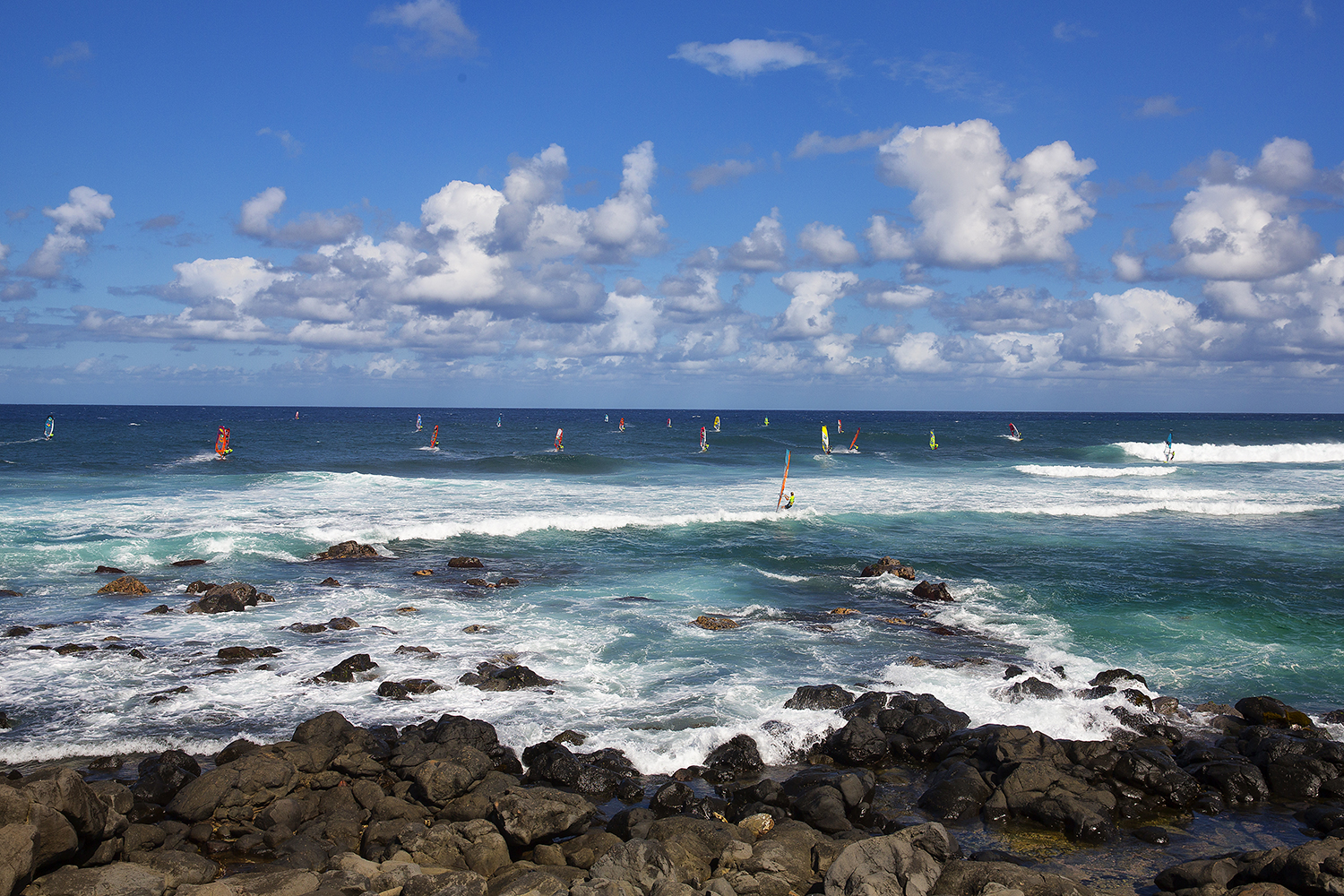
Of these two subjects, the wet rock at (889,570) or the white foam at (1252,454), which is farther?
the white foam at (1252,454)

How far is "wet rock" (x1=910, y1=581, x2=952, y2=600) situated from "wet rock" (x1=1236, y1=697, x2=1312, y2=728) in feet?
23.9

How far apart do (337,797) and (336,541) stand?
Answer: 16.7m

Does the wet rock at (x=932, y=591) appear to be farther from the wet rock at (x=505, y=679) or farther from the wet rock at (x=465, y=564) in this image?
the wet rock at (x=465, y=564)

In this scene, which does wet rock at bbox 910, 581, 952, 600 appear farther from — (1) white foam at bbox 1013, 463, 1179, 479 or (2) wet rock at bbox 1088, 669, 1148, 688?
(1) white foam at bbox 1013, 463, 1179, 479

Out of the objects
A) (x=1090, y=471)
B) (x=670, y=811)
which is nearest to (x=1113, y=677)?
(x=670, y=811)

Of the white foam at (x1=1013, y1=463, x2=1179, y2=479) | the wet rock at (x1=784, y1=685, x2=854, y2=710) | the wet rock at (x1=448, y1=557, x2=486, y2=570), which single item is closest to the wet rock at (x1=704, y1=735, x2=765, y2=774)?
the wet rock at (x1=784, y1=685, x2=854, y2=710)

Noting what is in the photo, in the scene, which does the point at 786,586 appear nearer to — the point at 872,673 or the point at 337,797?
the point at 872,673

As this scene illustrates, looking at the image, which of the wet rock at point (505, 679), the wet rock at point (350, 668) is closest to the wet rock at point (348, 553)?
the wet rock at point (350, 668)

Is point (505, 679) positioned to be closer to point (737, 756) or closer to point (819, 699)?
point (737, 756)

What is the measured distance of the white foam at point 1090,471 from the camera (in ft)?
158

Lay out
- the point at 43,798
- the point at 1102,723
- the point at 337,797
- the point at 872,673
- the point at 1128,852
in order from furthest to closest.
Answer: the point at 872,673, the point at 1102,723, the point at 337,797, the point at 1128,852, the point at 43,798

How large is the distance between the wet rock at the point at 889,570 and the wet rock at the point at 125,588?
54.7ft

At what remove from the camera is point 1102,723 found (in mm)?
11820

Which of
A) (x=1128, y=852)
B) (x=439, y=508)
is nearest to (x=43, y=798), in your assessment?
(x=1128, y=852)
